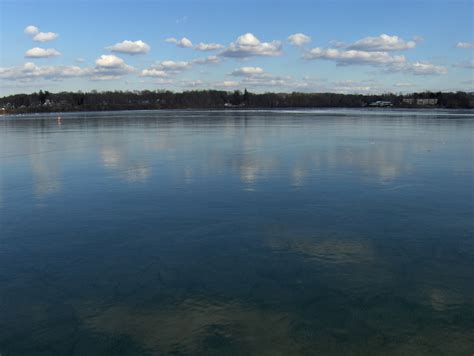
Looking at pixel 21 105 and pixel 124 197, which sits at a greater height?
pixel 21 105

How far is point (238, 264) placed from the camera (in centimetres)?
795

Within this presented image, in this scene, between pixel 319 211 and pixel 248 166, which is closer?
pixel 319 211

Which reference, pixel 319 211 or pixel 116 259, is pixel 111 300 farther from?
pixel 319 211

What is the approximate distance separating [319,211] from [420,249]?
3.11 metres

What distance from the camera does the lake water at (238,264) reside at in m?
5.68

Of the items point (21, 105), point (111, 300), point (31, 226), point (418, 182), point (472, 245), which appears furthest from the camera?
point (21, 105)

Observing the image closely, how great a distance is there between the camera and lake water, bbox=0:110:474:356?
5680 mm

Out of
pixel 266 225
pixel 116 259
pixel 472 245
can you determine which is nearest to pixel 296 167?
pixel 266 225

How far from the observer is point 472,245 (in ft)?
28.8

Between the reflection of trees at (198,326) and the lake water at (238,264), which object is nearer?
the reflection of trees at (198,326)

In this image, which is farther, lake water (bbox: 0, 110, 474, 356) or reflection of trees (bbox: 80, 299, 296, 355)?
lake water (bbox: 0, 110, 474, 356)

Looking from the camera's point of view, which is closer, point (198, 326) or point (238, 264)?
point (198, 326)

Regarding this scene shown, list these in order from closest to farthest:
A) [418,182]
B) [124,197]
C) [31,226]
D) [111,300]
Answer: [111,300]
[31,226]
[124,197]
[418,182]

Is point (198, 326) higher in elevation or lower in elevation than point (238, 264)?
lower
